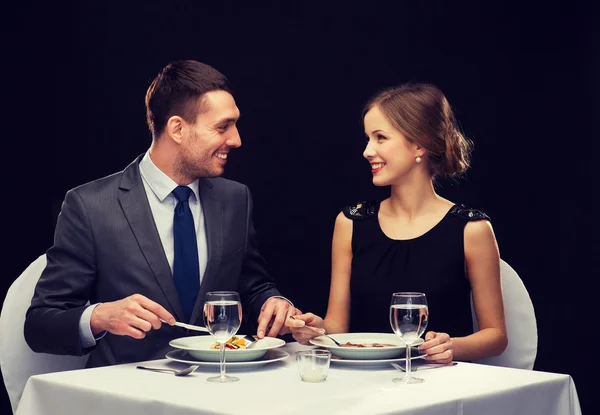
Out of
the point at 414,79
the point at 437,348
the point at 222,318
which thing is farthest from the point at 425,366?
the point at 414,79

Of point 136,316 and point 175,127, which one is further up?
point 175,127

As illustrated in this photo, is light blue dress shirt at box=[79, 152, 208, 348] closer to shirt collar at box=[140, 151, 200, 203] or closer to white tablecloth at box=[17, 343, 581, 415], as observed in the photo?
shirt collar at box=[140, 151, 200, 203]

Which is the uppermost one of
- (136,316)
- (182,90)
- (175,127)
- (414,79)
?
(414,79)

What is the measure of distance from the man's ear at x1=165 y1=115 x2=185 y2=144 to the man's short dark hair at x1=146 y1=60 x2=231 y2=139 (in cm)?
1

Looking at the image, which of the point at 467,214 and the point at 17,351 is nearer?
the point at 17,351

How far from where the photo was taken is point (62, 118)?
3.90 m

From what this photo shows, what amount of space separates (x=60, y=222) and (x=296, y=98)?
1679 millimetres

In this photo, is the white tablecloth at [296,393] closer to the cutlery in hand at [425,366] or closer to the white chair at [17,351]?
the cutlery in hand at [425,366]

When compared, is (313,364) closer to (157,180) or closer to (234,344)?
(234,344)

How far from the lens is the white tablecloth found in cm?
175

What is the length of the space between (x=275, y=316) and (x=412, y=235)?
707mm

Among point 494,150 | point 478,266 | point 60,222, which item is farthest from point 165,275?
point 494,150

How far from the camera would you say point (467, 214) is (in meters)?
2.91

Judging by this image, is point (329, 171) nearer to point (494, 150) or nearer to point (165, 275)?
point (494, 150)
